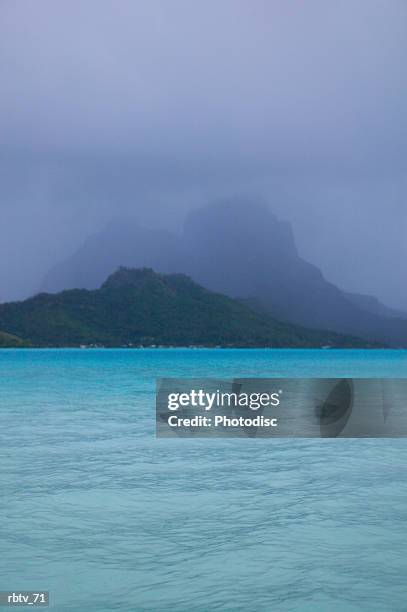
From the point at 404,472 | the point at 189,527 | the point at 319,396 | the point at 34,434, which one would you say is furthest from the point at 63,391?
the point at 189,527

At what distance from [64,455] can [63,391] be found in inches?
495

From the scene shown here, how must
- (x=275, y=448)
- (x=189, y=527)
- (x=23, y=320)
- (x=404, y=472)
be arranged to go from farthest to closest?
(x=23, y=320) < (x=275, y=448) < (x=404, y=472) < (x=189, y=527)

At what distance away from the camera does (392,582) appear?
3977 mm

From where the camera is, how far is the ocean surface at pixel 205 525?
12.6ft

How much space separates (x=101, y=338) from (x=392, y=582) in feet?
268

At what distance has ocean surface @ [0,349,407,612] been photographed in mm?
→ 3828

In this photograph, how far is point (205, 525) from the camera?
207 inches

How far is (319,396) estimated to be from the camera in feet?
62.7

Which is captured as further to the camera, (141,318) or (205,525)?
(141,318)

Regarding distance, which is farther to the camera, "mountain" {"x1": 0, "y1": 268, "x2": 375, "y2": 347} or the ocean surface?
"mountain" {"x1": 0, "y1": 268, "x2": 375, "y2": 347}

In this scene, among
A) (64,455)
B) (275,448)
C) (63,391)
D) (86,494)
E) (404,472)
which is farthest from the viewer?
(63,391)

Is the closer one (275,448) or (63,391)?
(275,448)

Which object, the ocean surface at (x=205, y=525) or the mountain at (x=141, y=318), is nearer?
the ocean surface at (x=205, y=525)

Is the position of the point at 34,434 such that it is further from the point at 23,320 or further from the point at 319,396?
the point at 23,320
